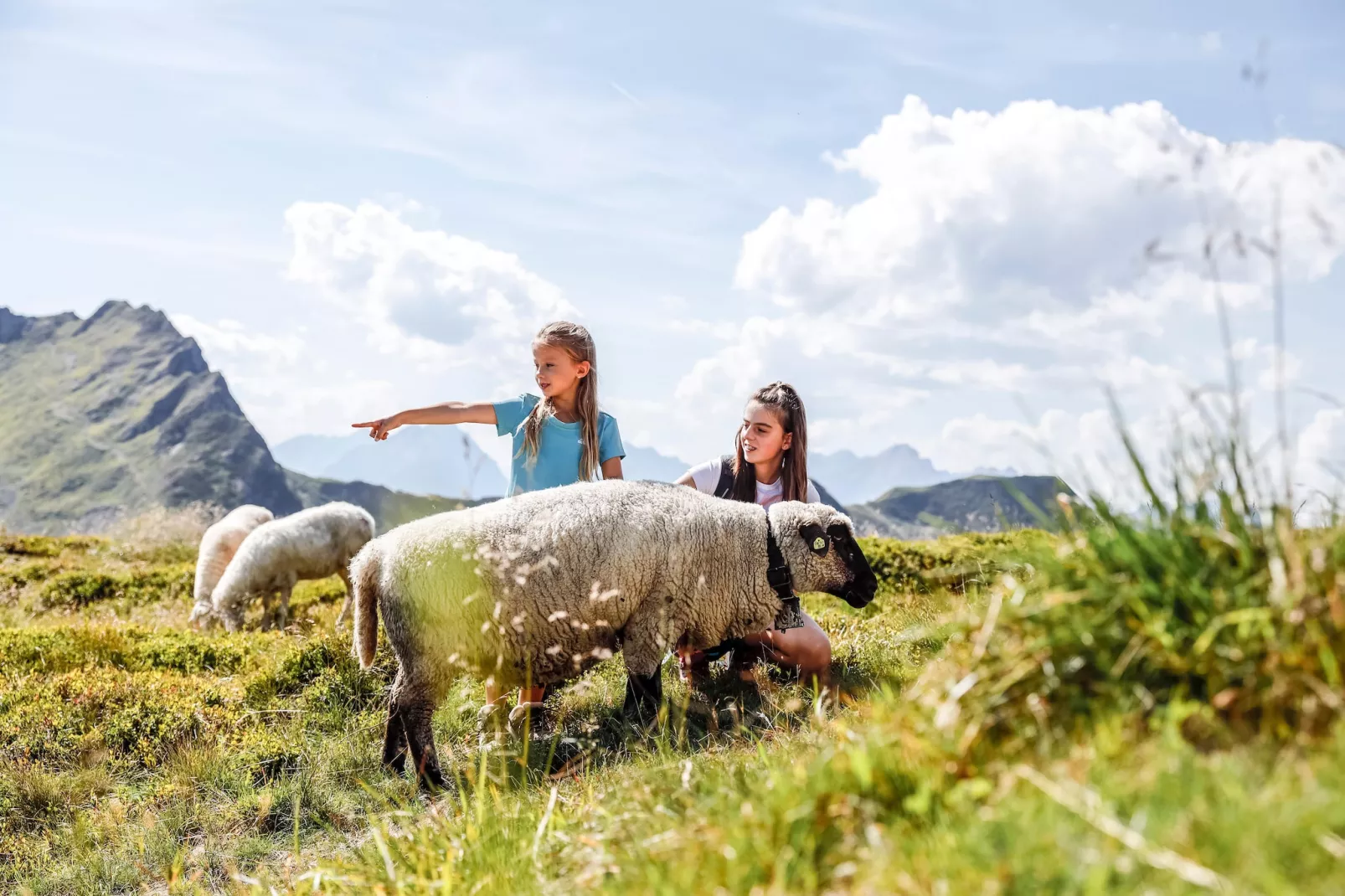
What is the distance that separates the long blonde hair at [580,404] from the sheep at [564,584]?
112 centimetres

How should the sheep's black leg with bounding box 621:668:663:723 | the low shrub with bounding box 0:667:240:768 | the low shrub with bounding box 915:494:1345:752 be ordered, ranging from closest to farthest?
1. the low shrub with bounding box 915:494:1345:752
2. the sheep's black leg with bounding box 621:668:663:723
3. the low shrub with bounding box 0:667:240:768

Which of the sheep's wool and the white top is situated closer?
the sheep's wool

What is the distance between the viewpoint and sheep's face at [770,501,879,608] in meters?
5.73

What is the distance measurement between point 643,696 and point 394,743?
146 centimetres

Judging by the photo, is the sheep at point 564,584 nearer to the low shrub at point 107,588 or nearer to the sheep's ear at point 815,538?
the sheep's ear at point 815,538

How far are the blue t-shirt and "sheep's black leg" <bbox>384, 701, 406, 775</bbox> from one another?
176cm

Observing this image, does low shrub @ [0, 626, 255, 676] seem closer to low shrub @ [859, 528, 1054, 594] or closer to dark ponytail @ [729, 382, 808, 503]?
dark ponytail @ [729, 382, 808, 503]

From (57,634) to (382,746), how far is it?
493 cm

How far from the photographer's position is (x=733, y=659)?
6855 millimetres

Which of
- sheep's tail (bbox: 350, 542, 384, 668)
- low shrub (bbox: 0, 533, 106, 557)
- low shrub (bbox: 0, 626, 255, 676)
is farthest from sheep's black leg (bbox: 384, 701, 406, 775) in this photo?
low shrub (bbox: 0, 533, 106, 557)

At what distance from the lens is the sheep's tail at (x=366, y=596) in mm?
5430

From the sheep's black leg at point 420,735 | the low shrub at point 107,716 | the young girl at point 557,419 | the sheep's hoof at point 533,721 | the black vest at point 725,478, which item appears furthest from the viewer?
the black vest at point 725,478

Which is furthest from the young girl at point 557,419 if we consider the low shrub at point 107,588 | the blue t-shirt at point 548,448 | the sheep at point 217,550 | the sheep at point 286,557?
the low shrub at point 107,588

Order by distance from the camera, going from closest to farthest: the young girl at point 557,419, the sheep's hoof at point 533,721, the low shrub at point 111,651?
the sheep's hoof at point 533,721, the young girl at point 557,419, the low shrub at point 111,651
